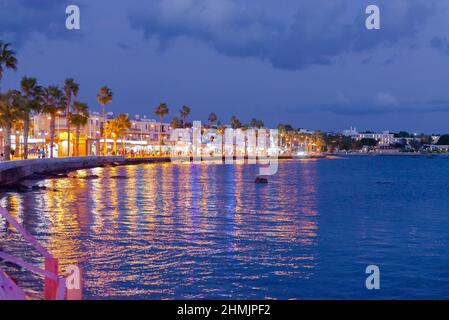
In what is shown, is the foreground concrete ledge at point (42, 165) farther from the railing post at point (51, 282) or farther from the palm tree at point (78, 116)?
the railing post at point (51, 282)

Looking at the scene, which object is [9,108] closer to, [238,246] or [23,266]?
[238,246]

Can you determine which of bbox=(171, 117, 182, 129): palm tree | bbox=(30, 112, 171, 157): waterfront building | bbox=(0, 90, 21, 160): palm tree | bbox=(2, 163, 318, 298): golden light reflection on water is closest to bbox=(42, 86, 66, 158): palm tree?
bbox=(30, 112, 171, 157): waterfront building

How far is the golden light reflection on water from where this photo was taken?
53.1ft

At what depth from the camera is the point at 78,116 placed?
3701 inches

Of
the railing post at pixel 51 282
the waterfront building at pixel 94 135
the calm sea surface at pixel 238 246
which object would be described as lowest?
the calm sea surface at pixel 238 246

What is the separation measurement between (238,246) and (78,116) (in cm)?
7657

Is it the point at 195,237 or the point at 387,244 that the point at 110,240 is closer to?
the point at 195,237

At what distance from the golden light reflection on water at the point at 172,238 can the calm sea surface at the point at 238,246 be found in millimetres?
41

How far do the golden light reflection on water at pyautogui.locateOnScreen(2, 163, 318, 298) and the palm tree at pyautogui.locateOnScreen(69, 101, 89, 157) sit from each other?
169ft

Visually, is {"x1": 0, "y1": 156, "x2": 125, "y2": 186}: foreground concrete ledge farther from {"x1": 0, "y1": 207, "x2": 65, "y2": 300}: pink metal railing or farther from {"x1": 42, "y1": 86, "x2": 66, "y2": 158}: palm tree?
{"x1": 0, "y1": 207, "x2": 65, "y2": 300}: pink metal railing

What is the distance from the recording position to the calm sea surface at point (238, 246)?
51.1ft

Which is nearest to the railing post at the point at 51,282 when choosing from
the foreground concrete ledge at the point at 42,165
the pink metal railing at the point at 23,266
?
the pink metal railing at the point at 23,266

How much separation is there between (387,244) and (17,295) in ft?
52.2

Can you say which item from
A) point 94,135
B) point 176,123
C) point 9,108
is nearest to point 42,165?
point 9,108
